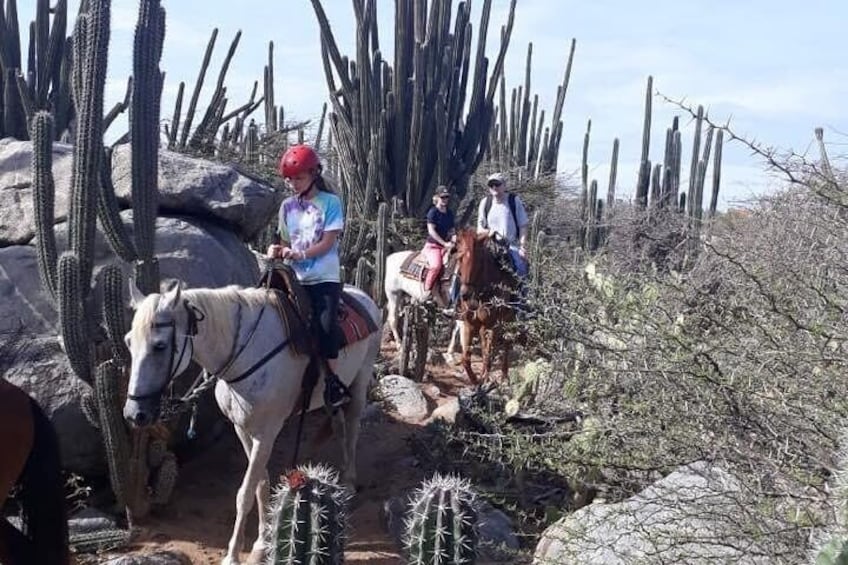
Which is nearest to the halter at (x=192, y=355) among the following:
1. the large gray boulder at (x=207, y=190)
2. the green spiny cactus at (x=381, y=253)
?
the large gray boulder at (x=207, y=190)

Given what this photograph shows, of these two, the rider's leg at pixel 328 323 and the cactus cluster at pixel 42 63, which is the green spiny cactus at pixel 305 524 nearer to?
the rider's leg at pixel 328 323

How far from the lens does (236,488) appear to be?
721 cm

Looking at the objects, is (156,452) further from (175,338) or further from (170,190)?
(170,190)

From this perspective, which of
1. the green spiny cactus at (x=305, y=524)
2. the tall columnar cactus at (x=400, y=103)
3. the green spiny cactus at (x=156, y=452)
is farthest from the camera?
the tall columnar cactus at (x=400, y=103)

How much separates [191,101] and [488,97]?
3.91 meters

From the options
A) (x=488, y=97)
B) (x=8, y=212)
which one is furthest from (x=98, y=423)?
(x=488, y=97)

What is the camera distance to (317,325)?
19.9 feet

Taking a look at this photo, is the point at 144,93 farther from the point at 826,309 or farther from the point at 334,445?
the point at 826,309

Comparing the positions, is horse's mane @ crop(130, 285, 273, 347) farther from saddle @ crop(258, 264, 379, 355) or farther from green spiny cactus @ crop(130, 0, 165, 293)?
green spiny cactus @ crop(130, 0, 165, 293)

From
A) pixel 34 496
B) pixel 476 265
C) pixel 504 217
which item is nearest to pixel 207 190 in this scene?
pixel 476 265

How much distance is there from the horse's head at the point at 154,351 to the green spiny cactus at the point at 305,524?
0.97m

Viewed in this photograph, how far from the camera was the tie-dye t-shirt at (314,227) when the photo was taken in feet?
19.7

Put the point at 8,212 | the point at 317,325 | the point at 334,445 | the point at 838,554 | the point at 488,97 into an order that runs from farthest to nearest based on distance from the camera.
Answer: the point at 488,97 → the point at 334,445 → the point at 8,212 → the point at 317,325 → the point at 838,554

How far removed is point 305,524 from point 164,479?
7.74ft
